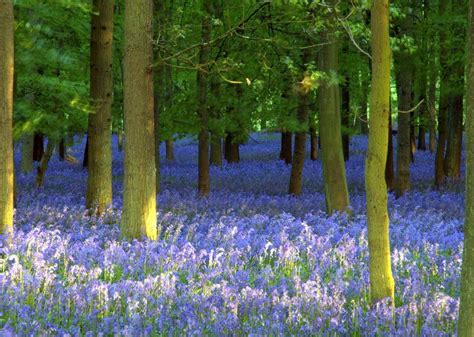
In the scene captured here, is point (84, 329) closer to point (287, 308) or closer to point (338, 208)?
point (287, 308)

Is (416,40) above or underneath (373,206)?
above

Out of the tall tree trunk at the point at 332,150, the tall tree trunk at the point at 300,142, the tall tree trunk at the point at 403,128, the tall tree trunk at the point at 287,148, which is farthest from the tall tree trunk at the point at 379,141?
the tall tree trunk at the point at 287,148

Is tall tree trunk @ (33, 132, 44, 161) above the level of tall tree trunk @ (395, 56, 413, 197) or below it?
below

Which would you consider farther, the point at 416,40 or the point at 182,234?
the point at 416,40

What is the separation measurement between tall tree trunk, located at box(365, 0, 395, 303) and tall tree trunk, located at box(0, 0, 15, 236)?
5.29 meters

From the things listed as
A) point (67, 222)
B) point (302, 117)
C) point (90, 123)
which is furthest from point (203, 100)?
point (67, 222)

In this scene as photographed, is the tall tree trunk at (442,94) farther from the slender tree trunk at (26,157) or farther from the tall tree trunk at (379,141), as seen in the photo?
the slender tree trunk at (26,157)

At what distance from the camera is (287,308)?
243 inches

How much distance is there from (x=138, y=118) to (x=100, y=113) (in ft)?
10.5

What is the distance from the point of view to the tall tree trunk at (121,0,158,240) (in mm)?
9508

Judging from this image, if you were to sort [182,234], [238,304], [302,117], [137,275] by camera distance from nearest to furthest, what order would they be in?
[238,304], [137,275], [182,234], [302,117]

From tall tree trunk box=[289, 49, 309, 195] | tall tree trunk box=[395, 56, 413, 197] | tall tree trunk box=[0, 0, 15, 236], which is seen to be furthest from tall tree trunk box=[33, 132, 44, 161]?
tall tree trunk box=[0, 0, 15, 236]

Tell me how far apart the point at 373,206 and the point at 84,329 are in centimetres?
291

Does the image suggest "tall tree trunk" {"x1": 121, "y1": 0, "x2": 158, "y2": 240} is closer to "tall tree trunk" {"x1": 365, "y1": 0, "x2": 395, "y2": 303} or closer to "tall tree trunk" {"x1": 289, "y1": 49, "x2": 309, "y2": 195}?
"tall tree trunk" {"x1": 365, "y1": 0, "x2": 395, "y2": 303}
